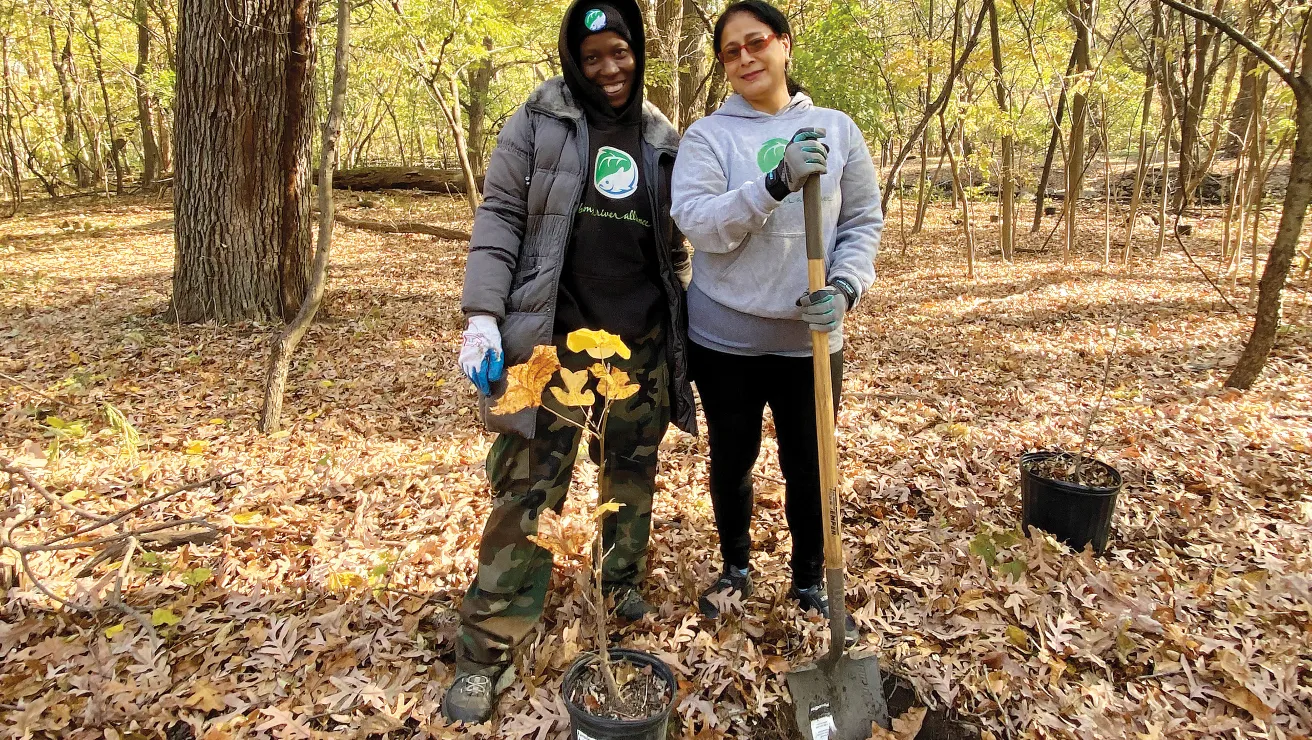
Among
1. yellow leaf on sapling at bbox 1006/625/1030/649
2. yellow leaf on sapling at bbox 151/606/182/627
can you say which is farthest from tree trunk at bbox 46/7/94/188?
yellow leaf on sapling at bbox 1006/625/1030/649

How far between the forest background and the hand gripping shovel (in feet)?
0.52

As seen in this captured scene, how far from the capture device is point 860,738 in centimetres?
221

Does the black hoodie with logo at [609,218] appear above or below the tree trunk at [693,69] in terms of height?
below

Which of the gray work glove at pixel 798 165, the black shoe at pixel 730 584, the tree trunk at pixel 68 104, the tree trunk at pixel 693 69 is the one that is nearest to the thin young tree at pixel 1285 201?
the gray work glove at pixel 798 165

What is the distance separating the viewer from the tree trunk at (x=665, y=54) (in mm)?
7527

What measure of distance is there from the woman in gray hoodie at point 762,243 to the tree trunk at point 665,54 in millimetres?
5494

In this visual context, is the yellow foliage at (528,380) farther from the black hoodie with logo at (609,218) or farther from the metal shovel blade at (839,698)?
the metal shovel blade at (839,698)

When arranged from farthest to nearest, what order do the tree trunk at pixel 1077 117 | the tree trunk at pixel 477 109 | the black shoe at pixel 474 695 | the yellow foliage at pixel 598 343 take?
the tree trunk at pixel 477 109 < the tree trunk at pixel 1077 117 < the black shoe at pixel 474 695 < the yellow foliage at pixel 598 343

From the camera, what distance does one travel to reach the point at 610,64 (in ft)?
7.30

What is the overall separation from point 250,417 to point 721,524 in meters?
3.45

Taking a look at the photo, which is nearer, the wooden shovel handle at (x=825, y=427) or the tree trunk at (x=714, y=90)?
the wooden shovel handle at (x=825, y=427)

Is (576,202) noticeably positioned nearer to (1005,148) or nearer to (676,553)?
(676,553)

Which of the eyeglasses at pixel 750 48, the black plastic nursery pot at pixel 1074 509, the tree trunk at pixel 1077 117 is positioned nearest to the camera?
the eyeglasses at pixel 750 48

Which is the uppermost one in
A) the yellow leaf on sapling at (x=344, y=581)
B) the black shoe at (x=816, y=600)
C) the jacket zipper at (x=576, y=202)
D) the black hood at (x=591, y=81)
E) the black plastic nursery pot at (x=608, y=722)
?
the black hood at (x=591, y=81)
